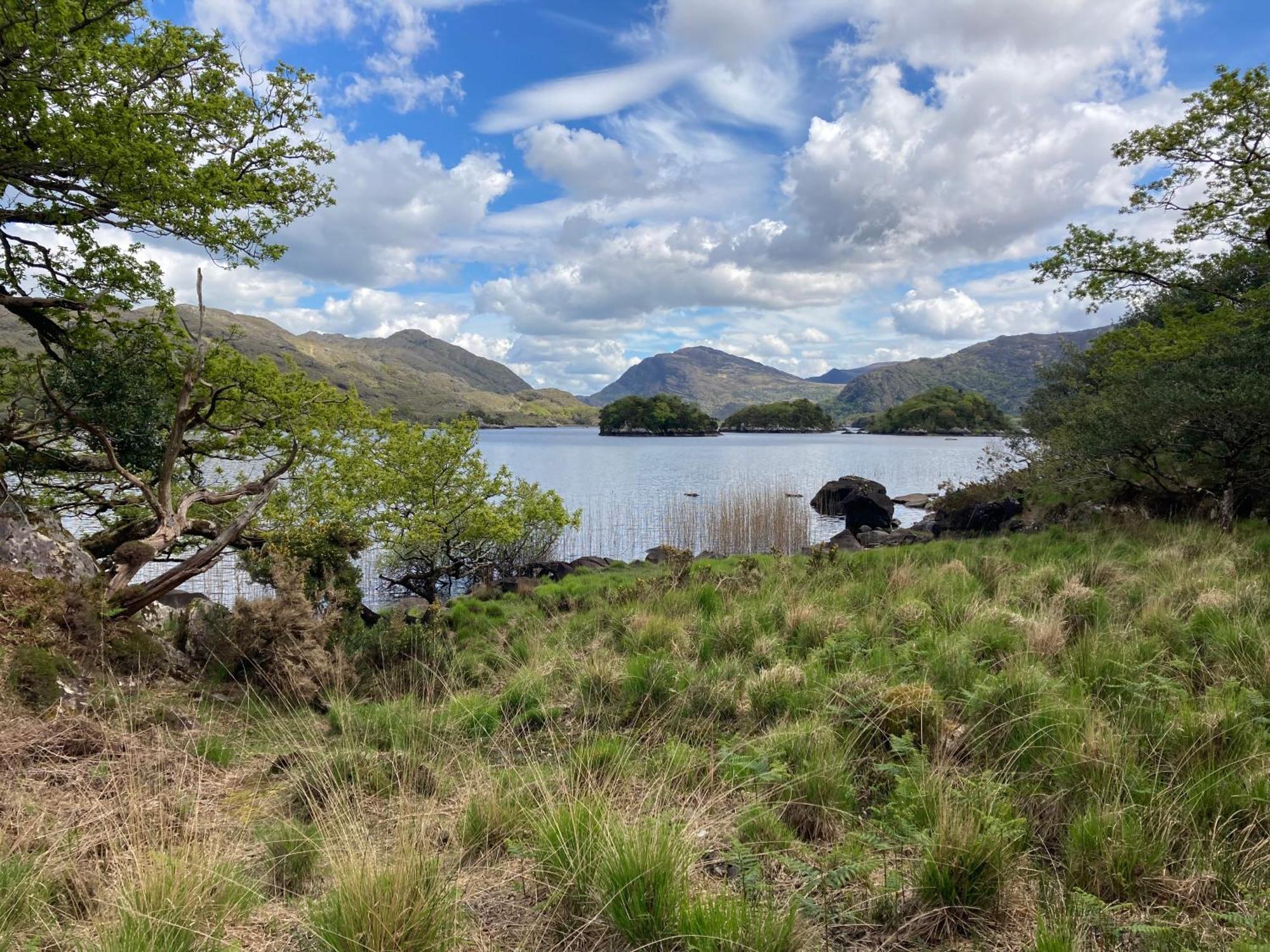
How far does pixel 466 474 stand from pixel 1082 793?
14644 millimetres

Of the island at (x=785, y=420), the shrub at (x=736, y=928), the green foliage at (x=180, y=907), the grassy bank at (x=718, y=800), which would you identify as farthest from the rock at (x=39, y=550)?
the island at (x=785, y=420)

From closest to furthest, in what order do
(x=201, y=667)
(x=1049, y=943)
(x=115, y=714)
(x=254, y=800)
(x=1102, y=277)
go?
(x=1049, y=943)
(x=254, y=800)
(x=115, y=714)
(x=201, y=667)
(x=1102, y=277)

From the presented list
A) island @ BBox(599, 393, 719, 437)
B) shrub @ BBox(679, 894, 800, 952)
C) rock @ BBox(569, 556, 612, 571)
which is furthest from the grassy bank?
island @ BBox(599, 393, 719, 437)

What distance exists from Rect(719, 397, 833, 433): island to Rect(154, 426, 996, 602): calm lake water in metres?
58.3

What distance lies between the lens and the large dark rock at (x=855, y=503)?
3003 cm

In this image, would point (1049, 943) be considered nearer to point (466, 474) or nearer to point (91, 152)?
point (91, 152)

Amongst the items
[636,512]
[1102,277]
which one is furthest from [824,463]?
[1102,277]

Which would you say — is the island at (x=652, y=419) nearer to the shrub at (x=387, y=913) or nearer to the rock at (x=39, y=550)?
the rock at (x=39, y=550)

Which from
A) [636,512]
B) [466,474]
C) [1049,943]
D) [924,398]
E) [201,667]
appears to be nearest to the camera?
[1049,943]

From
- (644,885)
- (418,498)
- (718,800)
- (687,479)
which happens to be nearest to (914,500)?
(687,479)

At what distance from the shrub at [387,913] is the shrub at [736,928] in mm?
995

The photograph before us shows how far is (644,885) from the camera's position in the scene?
9.61ft

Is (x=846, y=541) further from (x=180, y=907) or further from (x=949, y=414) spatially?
(x=949, y=414)

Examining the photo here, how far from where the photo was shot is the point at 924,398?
14150cm
